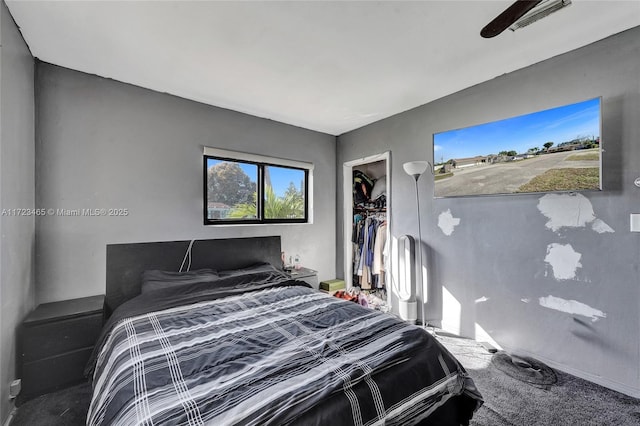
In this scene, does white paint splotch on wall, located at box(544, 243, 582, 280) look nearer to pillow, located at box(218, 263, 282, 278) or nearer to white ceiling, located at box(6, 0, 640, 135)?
white ceiling, located at box(6, 0, 640, 135)

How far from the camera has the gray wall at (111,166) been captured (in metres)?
2.25

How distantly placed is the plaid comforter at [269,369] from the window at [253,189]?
138 cm

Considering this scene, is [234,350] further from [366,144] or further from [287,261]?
[366,144]

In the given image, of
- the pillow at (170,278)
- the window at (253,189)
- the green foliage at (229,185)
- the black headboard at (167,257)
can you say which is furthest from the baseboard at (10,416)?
the green foliage at (229,185)

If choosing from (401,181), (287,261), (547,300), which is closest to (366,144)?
(401,181)

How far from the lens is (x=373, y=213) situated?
14.0ft

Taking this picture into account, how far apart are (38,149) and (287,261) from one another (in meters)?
2.59

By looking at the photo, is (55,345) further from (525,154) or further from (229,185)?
(525,154)

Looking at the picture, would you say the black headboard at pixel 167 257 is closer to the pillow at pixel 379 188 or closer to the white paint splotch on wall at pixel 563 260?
the pillow at pixel 379 188

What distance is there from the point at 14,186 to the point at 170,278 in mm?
1225

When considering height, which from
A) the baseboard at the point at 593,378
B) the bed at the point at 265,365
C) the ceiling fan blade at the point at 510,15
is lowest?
the baseboard at the point at 593,378

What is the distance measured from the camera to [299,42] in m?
1.98

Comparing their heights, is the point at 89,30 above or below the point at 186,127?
above

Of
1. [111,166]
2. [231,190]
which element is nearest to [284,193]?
[231,190]
